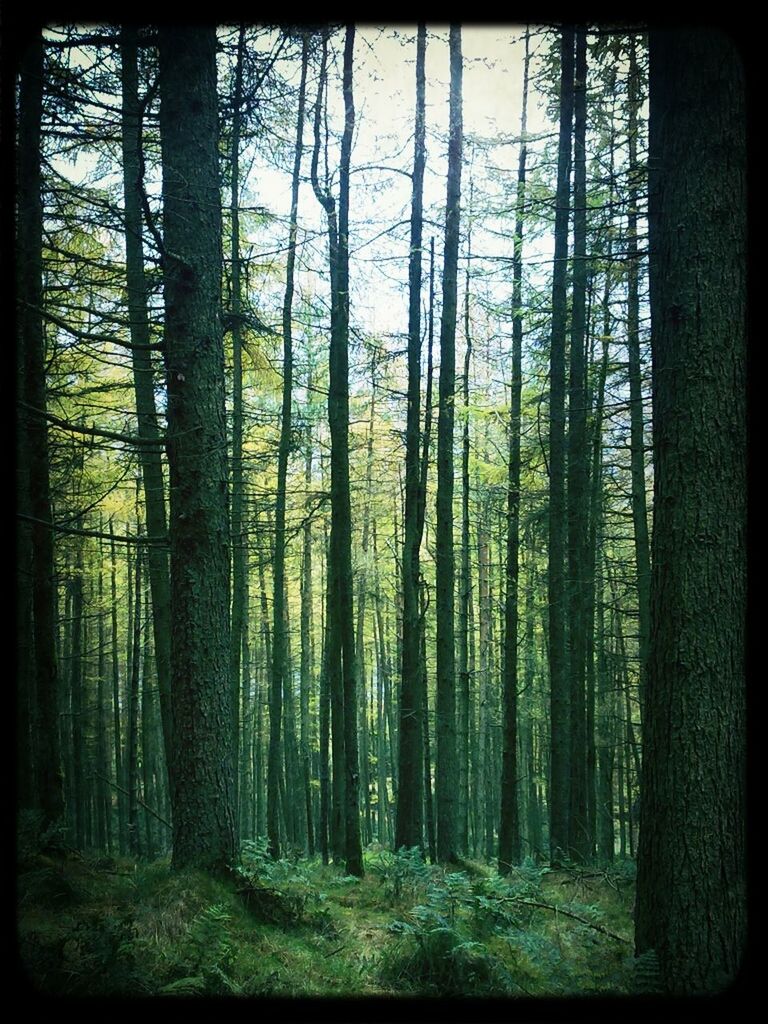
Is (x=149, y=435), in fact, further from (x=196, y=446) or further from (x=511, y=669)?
(x=511, y=669)

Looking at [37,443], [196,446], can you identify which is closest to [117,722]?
[37,443]

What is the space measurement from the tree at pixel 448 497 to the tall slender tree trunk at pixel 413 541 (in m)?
0.39

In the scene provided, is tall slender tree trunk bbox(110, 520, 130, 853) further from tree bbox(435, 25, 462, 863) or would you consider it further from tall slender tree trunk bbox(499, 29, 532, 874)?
tall slender tree trunk bbox(499, 29, 532, 874)

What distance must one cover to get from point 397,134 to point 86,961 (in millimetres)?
10539

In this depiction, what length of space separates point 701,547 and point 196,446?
12.9ft

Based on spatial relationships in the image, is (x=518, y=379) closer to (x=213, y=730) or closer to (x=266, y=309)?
(x=266, y=309)

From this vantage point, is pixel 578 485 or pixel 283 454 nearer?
pixel 578 485

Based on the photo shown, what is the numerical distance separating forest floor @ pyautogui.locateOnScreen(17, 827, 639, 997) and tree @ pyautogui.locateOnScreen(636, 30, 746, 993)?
553 millimetres

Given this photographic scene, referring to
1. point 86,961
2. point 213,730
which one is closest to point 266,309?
point 213,730

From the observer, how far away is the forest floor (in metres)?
3.72

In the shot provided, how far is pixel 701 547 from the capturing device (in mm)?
3758

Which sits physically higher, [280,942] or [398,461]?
[398,461]

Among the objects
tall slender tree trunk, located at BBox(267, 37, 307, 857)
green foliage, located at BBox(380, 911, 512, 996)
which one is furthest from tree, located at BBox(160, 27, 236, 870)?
tall slender tree trunk, located at BBox(267, 37, 307, 857)

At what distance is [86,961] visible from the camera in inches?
143
